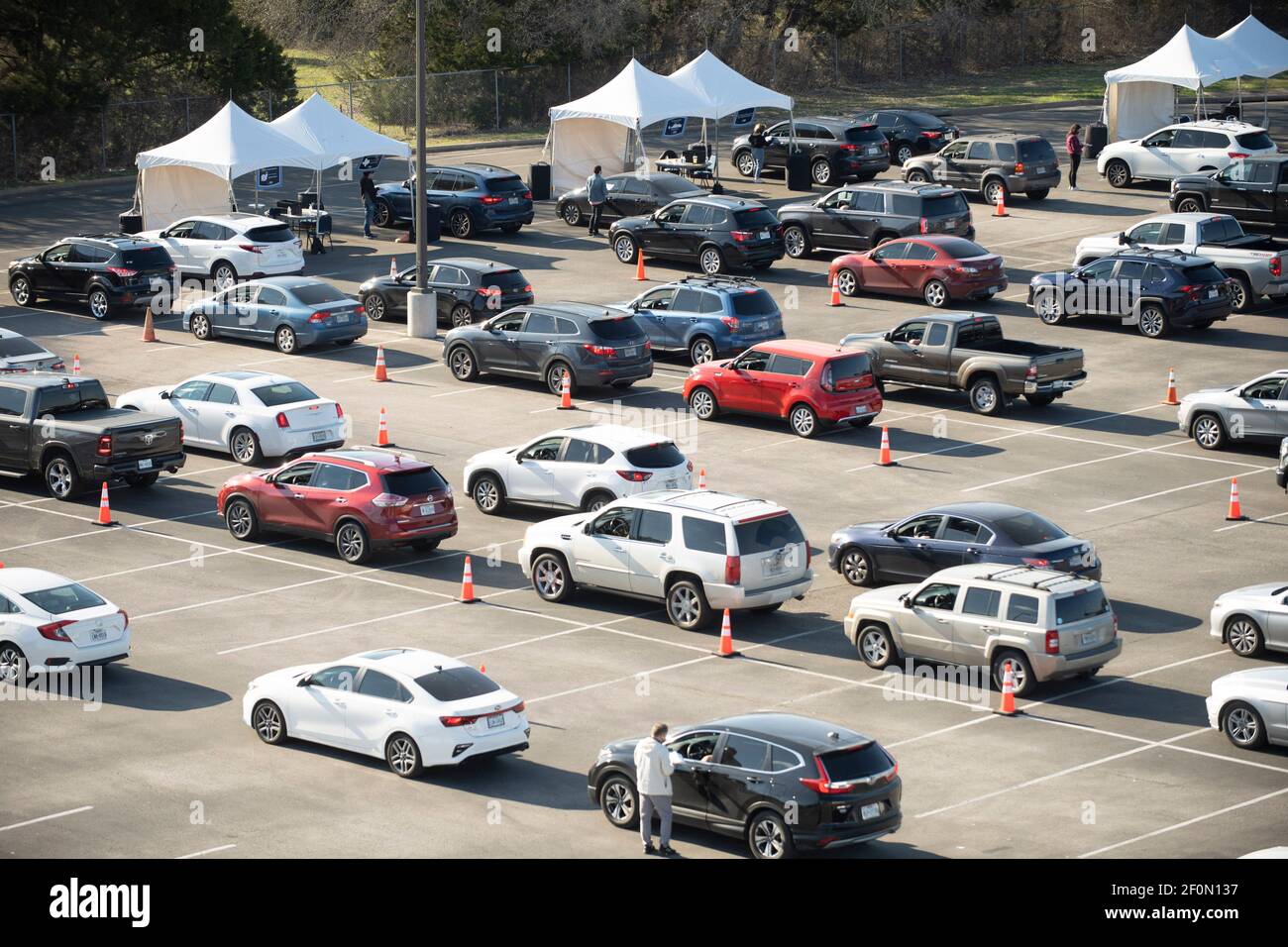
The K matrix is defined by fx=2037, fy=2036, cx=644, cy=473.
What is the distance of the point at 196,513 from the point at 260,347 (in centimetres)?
1072

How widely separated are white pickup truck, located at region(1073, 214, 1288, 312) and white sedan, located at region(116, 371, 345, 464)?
60.4 feet

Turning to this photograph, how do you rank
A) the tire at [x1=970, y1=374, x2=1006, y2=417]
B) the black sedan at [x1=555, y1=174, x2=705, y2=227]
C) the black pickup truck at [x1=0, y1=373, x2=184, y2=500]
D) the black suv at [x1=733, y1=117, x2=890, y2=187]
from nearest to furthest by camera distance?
the black pickup truck at [x1=0, y1=373, x2=184, y2=500] < the tire at [x1=970, y1=374, x2=1006, y2=417] < the black sedan at [x1=555, y1=174, x2=705, y2=227] < the black suv at [x1=733, y1=117, x2=890, y2=187]

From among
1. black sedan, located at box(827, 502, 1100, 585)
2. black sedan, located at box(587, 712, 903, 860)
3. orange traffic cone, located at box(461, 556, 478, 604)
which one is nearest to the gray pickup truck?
black sedan, located at box(827, 502, 1100, 585)

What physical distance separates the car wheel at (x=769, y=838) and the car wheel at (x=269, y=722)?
5388 millimetres

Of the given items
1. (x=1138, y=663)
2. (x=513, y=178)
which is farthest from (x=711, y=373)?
(x=513, y=178)

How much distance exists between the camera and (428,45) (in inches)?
2808

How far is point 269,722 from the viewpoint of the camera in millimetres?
20656

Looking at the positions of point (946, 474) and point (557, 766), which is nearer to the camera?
point (557, 766)

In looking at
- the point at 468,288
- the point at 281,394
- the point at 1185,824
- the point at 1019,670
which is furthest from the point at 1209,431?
the point at 1185,824

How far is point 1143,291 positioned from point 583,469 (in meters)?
16.7

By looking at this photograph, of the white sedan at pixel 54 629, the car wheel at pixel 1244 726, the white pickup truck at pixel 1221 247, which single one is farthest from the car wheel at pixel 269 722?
the white pickup truck at pixel 1221 247

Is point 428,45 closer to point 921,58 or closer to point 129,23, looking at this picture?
point 129,23

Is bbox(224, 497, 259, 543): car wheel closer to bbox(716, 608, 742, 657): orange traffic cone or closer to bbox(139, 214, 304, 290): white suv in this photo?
bbox(716, 608, 742, 657): orange traffic cone

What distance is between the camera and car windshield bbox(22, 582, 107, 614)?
22.6m
